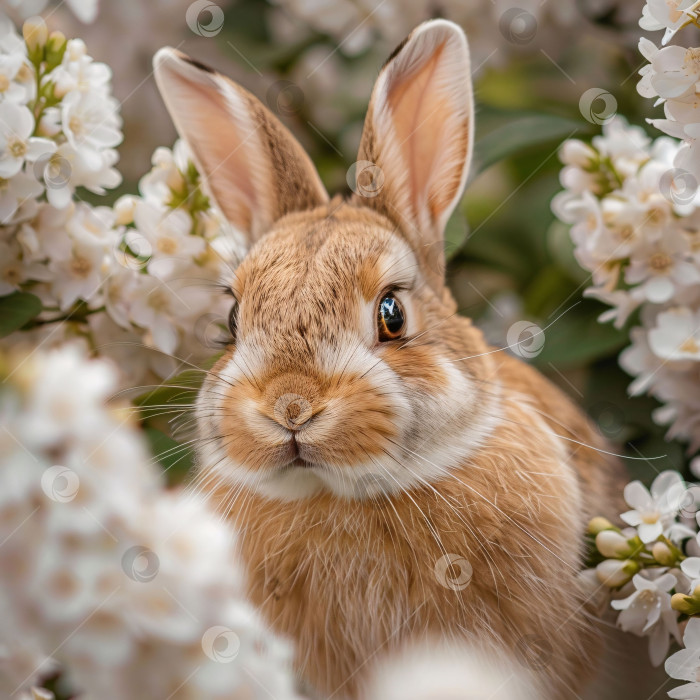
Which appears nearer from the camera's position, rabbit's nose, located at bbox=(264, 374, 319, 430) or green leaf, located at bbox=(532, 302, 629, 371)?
rabbit's nose, located at bbox=(264, 374, 319, 430)

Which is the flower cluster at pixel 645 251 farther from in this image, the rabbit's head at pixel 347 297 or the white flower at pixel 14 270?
the white flower at pixel 14 270

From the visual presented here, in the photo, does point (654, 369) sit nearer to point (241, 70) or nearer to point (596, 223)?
point (596, 223)

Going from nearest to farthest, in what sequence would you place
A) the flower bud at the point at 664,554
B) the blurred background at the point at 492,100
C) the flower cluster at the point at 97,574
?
the flower cluster at the point at 97,574 → the flower bud at the point at 664,554 → the blurred background at the point at 492,100

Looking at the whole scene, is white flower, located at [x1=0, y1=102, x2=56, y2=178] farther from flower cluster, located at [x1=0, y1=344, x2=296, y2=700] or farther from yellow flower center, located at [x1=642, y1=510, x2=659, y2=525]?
yellow flower center, located at [x1=642, y1=510, x2=659, y2=525]


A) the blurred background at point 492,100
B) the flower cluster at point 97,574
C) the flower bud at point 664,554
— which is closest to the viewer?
the flower cluster at point 97,574

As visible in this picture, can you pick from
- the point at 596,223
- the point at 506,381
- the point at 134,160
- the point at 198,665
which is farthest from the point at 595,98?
the point at 198,665

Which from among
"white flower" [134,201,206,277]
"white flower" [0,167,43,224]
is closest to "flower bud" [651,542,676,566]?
"white flower" [134,201,206,277]

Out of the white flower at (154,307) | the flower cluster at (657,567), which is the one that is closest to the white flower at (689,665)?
the flower cluster at (657,567)

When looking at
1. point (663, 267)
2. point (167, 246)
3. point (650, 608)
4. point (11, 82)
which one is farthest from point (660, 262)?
point (11, 82)
